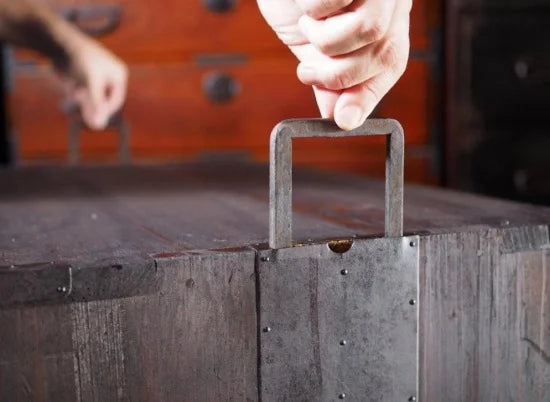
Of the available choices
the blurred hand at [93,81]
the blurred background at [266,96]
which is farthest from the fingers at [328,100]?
the blurred background at [266,96]

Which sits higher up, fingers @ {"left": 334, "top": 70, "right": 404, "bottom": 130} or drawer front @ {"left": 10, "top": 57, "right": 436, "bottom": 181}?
drawer front @ {"left": 10, "top": 57, "right": 436, "bottom": 181}

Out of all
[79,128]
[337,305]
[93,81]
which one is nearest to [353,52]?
[337,305]

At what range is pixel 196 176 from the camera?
3.36 feet

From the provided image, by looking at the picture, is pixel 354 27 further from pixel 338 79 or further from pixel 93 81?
pixel 93 81

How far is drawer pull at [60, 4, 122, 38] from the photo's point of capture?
1434 millimetres

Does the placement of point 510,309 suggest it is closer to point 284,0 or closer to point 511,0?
point 284,0

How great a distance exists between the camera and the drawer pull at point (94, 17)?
143 cm

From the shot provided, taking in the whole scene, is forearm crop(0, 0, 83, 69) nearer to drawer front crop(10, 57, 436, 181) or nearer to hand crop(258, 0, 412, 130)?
drawer front crop(10, 57, 436, 181)

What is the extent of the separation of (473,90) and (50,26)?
810 mm

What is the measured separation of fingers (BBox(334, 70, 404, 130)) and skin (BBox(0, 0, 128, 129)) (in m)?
0.85

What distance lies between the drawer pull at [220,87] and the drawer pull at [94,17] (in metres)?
0.22

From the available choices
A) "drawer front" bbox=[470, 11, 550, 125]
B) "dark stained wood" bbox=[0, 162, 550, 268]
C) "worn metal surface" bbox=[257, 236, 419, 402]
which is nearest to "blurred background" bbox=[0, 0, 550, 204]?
"drawer front" bbox=[470, 11, 550, 125]

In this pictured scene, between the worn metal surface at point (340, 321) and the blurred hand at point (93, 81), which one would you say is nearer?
the worn metal surface at point (340, 321)

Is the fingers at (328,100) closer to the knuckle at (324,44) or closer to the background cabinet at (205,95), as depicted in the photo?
the knuckle at (324,44)
